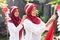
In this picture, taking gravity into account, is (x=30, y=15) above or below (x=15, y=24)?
above

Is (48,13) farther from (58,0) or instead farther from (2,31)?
(58,0)

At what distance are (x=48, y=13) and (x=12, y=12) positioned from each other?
12.0 ft

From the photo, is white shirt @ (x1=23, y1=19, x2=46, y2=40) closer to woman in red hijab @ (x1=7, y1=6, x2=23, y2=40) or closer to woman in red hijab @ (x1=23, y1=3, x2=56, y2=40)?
woman in red hijab @ (x1=23, y1=3, x2=56, y2=40)

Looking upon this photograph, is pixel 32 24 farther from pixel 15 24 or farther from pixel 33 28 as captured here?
pixel 15 24

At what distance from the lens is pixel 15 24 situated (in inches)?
138

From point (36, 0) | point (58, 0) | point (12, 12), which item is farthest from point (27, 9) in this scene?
point (36, 0)

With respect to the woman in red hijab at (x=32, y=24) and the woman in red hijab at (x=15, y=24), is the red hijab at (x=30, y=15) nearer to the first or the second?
the woman in red hijab at (x=32, y=24)

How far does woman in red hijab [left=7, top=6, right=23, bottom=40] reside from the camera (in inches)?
135

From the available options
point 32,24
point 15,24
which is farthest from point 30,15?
point 15,24

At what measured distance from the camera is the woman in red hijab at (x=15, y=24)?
344cm

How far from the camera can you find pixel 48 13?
23.0ft

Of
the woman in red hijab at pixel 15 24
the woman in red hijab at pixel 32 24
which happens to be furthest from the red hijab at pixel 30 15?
the woman in red hijab at pixel 15 24

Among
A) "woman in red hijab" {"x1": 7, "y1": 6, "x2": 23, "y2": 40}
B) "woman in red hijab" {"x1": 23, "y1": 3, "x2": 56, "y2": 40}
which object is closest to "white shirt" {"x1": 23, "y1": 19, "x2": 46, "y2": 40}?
"woman in red hijab" {"x1": 23, "y1": 3, "x2": 56, "y2": 40}

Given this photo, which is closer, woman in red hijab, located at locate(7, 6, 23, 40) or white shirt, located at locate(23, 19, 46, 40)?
white shirt, located at locate(23, 19, 46, 40)
